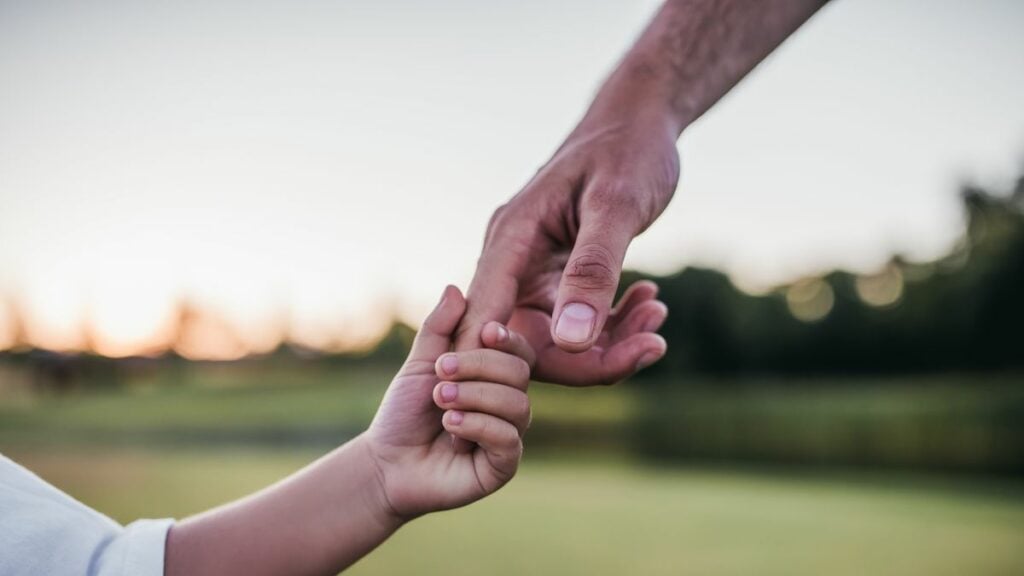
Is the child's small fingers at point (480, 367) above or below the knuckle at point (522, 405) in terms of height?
above

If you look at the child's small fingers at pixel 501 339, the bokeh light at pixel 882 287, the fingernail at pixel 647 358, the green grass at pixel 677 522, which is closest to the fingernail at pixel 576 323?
the child's small fingers at pixel 501 339

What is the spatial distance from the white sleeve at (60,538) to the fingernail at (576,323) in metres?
0.65

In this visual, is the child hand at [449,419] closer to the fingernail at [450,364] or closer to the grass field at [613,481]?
the fingernail at [450,364]

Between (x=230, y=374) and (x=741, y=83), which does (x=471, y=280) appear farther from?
(x=230, y=374)

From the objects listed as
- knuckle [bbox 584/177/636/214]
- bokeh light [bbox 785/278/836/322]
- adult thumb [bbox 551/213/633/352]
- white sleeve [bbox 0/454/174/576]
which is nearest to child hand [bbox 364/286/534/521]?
adult thumb [bbox 551/213/633/352]

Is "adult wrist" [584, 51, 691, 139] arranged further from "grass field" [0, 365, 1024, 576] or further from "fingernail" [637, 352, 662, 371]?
"grass field" [0, 365, 1024, 576]

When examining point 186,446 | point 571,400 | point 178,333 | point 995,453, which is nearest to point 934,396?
point 995,453

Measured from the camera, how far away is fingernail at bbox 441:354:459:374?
1.21m

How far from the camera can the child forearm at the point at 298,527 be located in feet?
4.00

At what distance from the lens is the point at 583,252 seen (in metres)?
1.17

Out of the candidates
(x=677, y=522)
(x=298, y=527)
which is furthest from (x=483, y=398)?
(x=677, y=522)

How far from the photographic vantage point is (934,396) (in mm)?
17297

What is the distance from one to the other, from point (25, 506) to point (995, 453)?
17.7 metres

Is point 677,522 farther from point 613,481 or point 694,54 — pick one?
point 694,54
